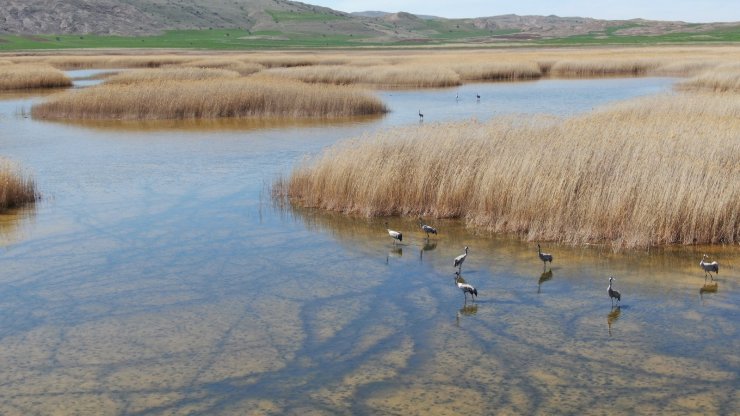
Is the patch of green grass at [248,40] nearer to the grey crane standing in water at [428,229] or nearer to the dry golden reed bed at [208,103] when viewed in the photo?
the dry golden reed bed at [208,103]

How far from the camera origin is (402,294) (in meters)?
10.6

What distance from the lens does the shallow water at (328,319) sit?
25.0 feet

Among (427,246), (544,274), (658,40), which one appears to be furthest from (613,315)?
(658,40)

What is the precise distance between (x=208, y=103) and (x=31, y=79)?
2168 centimetres

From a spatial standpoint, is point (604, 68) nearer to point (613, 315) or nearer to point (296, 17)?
point (613, 315)

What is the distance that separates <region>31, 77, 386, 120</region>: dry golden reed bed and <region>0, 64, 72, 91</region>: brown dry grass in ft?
52.8

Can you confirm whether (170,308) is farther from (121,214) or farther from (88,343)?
(121,214)

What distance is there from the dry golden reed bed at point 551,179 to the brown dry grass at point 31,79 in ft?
120

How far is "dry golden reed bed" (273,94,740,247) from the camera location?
12.5 metres

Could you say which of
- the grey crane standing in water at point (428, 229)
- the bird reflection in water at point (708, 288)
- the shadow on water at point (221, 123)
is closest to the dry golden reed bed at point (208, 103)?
the shadow on water at point (221, 123)

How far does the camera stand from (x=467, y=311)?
9.83 metres

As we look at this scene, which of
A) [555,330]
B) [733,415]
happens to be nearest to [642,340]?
[555,330]

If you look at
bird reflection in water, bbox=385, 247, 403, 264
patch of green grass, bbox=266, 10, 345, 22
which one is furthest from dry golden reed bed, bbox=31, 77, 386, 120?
patch of green grass, bbox=266, 10, 345, 22

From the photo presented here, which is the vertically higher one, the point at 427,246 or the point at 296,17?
the point at 296,17
